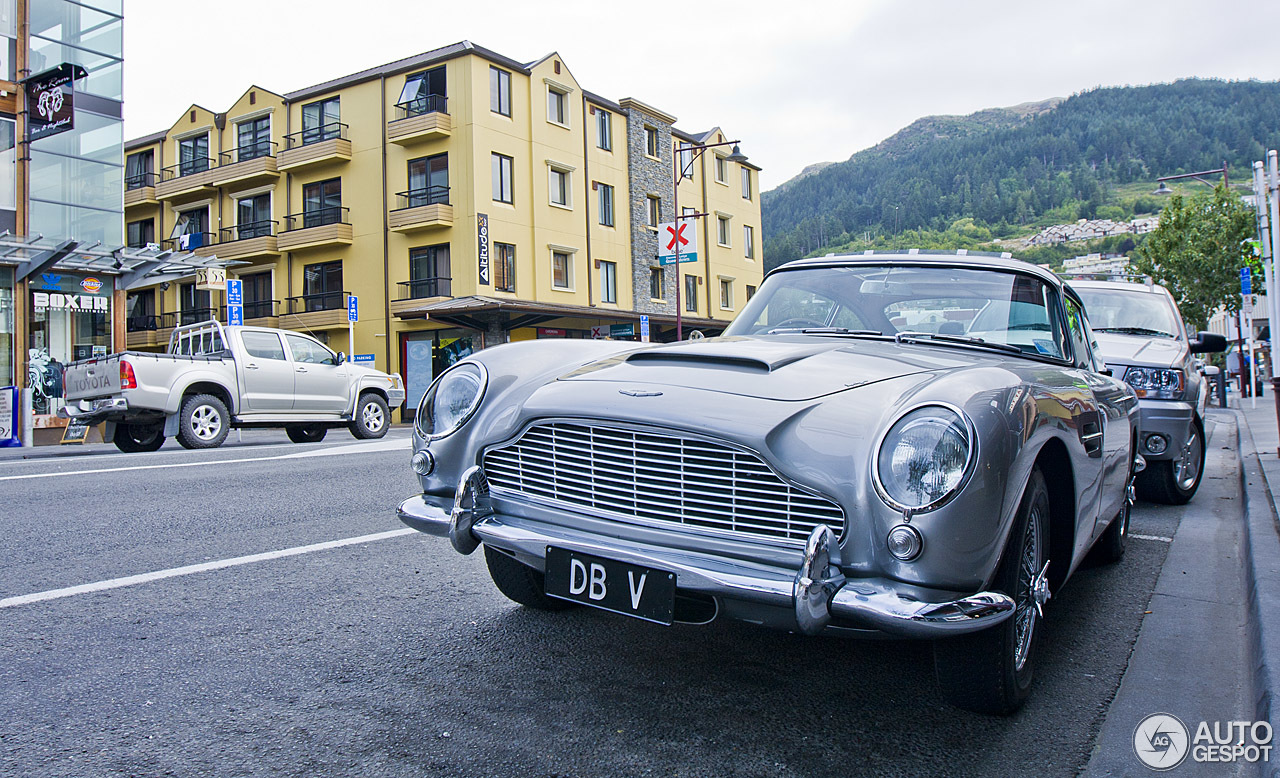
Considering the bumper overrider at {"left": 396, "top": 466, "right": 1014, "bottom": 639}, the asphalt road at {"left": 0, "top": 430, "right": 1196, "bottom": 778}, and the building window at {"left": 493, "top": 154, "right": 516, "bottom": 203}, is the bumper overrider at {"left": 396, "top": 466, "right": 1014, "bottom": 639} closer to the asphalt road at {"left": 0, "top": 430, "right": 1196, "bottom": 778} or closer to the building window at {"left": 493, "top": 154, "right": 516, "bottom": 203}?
the asphalt road at {"left": 0, "top": 430, "right": 1196, "bottom": 778}

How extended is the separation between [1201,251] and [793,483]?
35756 millimetres

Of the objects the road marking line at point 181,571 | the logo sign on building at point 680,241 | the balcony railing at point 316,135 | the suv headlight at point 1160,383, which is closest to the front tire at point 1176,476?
the suv headlight at point 1160,383

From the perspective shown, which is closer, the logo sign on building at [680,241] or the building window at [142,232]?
the logo sign on building at [680,241]

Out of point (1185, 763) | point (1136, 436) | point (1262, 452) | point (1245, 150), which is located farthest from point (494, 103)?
point (1245, 150)

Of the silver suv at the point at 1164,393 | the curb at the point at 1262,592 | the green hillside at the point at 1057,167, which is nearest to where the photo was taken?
the curb at the point at 1262,592

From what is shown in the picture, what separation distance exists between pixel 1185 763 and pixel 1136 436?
247 cm

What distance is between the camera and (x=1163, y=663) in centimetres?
310

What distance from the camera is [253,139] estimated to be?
33219 mm

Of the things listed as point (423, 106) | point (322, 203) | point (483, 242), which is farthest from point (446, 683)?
point (322, 203)

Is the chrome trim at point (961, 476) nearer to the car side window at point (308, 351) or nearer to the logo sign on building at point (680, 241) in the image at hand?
the car side window at point (308, 351)

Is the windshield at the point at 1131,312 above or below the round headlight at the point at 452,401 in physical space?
above

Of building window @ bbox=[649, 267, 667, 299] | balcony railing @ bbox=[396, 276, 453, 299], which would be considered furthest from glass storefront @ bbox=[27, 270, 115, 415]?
building window @ bbox=[649, 267, 667, 299]

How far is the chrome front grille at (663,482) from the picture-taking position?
91.7 inches

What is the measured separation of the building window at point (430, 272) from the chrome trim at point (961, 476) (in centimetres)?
2703
